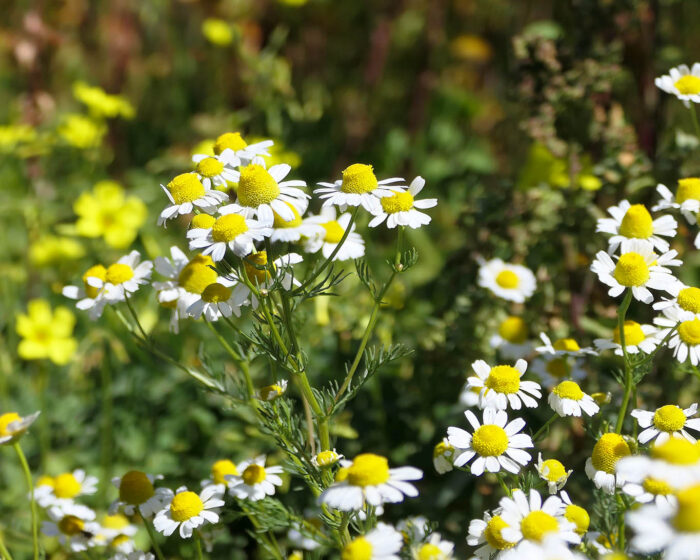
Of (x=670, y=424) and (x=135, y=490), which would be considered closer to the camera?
(x=670, y=424)

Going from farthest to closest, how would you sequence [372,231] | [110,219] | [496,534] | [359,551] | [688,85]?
1. [372,231]
2. [110,219]
3. [688,85]
4. [496,534]
5. [359,551]

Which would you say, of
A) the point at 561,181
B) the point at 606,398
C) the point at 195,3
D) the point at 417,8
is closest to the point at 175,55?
the point at 195,3

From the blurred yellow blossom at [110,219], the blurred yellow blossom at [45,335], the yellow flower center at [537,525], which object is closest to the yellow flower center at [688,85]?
the yellow flower center at [537,525]

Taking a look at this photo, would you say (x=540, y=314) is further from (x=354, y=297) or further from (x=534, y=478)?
(x=534, y=478)

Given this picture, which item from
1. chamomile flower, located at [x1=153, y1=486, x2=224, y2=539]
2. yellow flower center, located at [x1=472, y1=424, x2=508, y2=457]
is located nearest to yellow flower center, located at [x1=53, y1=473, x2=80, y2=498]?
chamomile flower, located at [x1=153, y1=486, x2=224, y2=539]

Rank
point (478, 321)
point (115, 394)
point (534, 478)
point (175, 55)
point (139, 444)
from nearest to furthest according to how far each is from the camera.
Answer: point (534, 478) → point (478, 321) → point (139, 444) → point (115, 394) → point (175, 55)

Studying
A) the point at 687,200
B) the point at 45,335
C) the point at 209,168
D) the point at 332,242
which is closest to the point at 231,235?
the point at 209,168

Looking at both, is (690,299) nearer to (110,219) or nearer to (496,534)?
(496,534)
